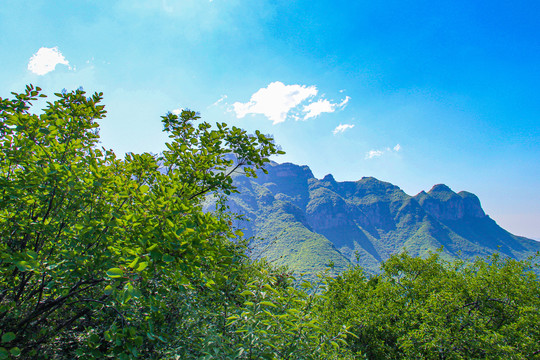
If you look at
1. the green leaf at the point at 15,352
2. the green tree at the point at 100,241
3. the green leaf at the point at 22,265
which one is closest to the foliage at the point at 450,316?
the green tree at the point at 100,241

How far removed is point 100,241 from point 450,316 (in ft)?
45.5

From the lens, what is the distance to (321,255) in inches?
4818

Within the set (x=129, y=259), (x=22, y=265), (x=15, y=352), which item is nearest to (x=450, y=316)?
(x=129, y=259)

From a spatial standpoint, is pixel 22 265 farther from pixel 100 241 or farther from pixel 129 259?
pixel 100 241

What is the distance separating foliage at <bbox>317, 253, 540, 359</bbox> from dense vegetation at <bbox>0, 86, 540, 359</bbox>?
4.77 m

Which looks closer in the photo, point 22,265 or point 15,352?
point 22,265

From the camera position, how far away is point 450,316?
10586 mm

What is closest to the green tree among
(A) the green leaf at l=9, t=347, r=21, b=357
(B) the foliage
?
(A) the green leaf at l=9, t=347, r=21, b=357

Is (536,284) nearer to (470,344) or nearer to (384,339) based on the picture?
(470,344)

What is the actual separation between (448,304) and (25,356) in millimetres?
14146

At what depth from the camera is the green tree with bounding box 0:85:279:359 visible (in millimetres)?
2363

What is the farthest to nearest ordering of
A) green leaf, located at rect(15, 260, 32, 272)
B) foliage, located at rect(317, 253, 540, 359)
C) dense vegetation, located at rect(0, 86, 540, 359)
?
foliage, located at rect(317, 253, 540, 359), dense vegetation, located at rect(0, 86, 540, 359), green leaf, located at rect(15, 260, 32, 272)

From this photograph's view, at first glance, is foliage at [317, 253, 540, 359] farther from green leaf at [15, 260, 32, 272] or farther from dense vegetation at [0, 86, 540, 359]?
green leaf at [15, 260, 32, 272]

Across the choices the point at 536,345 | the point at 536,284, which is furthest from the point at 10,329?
the point at 536,284
